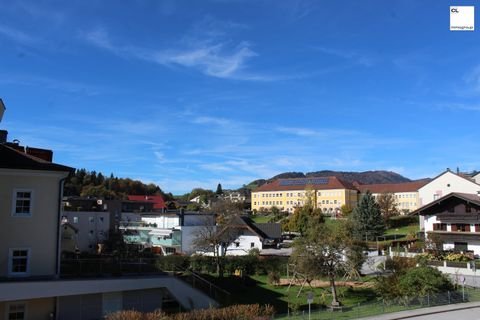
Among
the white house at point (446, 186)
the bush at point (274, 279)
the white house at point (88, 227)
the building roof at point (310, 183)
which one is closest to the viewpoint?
the bush at point (274, 279)

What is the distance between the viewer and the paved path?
2298 centimetres

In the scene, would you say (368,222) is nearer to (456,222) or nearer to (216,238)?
(456,222)

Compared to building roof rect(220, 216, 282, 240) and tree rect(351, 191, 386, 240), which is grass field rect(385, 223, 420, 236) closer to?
tree rect(351, 191, 386, 240)

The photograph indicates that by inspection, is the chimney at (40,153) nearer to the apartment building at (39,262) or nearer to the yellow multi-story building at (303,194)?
the apartment building at (39,262)

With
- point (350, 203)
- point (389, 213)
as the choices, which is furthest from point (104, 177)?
point (389, 213)

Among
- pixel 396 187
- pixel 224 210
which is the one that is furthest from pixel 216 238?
pixel 396 187

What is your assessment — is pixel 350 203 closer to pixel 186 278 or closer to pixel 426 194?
pixel 426 194

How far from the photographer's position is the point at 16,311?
22656 millimetres

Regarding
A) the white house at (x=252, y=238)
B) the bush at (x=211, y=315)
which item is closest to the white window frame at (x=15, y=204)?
the bush at (x=211, y=315)

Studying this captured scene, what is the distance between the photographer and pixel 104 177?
16625 centimetres

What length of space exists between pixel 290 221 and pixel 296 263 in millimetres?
60745

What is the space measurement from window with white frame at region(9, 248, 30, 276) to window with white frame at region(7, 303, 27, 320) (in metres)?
1.51

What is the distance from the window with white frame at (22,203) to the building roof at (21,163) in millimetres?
1260

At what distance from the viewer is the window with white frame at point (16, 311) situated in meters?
22.5
